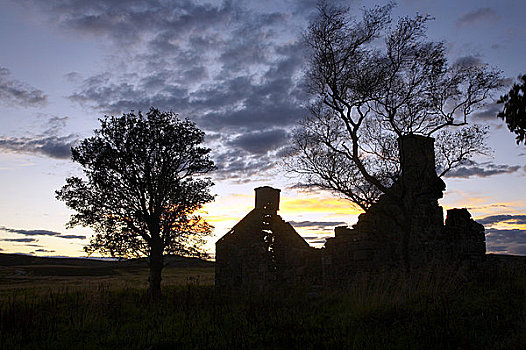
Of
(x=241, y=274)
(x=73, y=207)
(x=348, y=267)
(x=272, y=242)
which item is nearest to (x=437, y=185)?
(x=348, y=267)

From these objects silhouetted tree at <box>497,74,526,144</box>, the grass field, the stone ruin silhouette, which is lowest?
the grass field

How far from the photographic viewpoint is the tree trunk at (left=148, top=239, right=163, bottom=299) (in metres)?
22.4

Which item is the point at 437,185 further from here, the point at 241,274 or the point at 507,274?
the point at 241,274

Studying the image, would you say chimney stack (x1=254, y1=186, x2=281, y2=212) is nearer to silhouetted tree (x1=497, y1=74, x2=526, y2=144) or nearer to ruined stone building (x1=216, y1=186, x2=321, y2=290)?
ruined stone building (x1=216, y1=186, x2=321, y2=290)

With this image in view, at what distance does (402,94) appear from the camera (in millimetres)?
19797

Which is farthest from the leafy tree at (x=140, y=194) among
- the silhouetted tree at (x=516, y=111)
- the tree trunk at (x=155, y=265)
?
the silhouetted tree at (x=516, y=111)

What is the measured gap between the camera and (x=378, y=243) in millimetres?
20844

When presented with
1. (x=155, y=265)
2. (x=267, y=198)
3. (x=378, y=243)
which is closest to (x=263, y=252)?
(x=267, y=198)

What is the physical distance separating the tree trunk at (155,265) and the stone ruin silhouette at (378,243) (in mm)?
4466

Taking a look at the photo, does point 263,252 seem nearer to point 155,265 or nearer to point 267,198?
point 267,198

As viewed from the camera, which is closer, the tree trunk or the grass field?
the grass field

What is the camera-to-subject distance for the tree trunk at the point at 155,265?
2241cm

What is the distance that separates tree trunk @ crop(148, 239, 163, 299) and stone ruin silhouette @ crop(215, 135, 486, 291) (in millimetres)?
4466

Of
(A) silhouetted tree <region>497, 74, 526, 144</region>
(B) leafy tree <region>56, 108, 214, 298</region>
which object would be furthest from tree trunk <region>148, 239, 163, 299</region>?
(A) silhouetted tree <region>497, 74, 526, 144</region>
